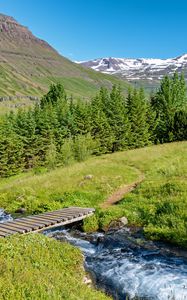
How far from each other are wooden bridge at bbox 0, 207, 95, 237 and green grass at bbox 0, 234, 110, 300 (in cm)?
407

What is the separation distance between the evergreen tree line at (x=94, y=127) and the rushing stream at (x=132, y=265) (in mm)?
42516

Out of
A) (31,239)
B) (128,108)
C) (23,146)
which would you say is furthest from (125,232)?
(128,108)

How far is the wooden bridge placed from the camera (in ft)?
67.5

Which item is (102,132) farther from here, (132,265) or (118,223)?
(132,265)

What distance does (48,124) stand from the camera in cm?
6694

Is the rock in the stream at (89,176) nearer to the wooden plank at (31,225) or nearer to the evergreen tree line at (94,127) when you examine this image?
the wooden plank at (31,225)

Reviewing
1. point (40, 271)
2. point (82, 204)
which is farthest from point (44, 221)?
point (40, 271)

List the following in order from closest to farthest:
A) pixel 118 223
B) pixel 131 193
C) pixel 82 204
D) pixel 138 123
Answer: pixel 118 223
pixel 131 193
pixel 82 204
pixel 138 123

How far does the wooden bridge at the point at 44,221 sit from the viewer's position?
20567mm

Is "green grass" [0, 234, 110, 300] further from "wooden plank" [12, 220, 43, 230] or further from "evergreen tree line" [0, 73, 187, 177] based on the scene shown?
"evergreen tree line" [0, 73, 187, 177]

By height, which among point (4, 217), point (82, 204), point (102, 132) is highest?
point (102, 132)

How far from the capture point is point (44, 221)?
74.0 feet

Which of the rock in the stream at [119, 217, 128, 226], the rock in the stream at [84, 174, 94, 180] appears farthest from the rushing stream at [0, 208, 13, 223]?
the rock in the stream at [119, 217, 128, 226]

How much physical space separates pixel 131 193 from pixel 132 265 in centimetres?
1191
